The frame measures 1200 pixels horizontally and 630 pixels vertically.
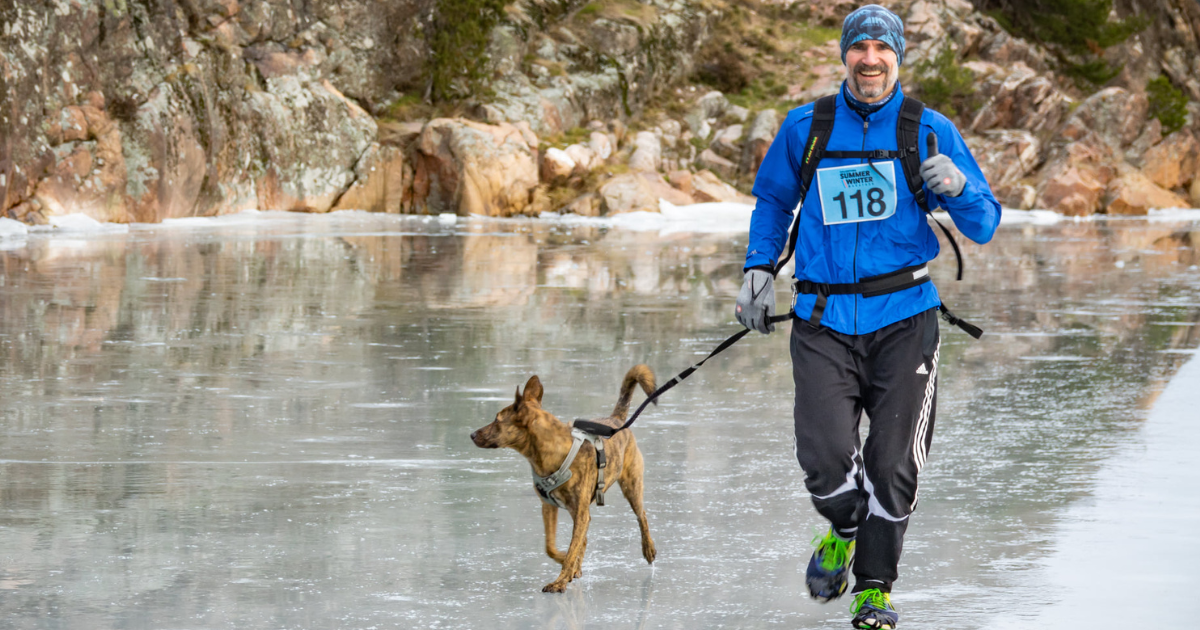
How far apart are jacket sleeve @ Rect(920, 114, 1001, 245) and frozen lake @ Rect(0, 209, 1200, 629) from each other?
110cm

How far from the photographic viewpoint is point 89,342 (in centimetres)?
966

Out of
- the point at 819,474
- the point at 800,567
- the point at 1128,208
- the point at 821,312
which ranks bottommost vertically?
the point at 800,567

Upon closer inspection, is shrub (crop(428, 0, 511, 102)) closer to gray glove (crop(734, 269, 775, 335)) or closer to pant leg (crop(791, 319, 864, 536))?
gray glove (crop(734, 269, 775, 335))

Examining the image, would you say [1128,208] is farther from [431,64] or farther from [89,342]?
[89,342]

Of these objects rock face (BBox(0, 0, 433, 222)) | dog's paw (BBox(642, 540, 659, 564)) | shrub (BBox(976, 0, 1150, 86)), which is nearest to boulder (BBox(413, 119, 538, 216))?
rock face (BBox(0, 0, 433, 222))

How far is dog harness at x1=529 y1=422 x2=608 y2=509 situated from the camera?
4.09m

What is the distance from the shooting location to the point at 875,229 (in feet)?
12.6

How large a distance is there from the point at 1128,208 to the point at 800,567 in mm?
49799

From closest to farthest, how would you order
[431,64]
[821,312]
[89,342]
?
[821,312] < [89,342] < [431,64]

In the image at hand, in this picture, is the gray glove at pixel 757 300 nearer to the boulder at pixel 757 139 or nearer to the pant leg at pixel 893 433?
the pant leg at pixel 893 433

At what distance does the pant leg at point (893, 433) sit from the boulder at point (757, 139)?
4581cm

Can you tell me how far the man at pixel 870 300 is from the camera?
3.82 metres

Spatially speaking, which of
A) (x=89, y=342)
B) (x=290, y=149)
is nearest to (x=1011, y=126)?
(x=290, y=149)

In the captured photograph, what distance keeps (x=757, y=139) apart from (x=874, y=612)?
46.8m
